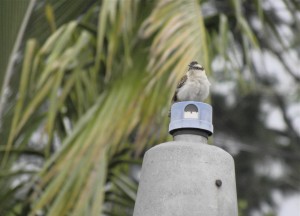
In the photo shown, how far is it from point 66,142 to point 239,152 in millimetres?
7516

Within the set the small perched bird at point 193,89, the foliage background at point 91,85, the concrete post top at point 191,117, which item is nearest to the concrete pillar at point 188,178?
the concrete post top at point 191,117

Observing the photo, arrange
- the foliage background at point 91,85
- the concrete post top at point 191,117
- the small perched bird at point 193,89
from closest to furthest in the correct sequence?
the concrete post top at point 191,117 < the small perched bird at point 193,89 < the foliage background at point 91,85

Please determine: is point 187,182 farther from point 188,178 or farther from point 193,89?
point 193,89

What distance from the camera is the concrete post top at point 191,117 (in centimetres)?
282

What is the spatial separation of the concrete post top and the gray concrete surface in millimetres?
54

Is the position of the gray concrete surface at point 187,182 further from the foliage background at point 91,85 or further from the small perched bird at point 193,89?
the foliage background at point 91,85

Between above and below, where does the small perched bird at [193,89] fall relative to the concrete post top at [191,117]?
above

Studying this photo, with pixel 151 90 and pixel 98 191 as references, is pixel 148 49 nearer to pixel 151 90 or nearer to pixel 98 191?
pixel 151 90

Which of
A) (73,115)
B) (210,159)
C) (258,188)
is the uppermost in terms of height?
(258,188)

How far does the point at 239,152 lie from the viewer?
→ 11828 millimetres

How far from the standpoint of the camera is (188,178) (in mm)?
2682

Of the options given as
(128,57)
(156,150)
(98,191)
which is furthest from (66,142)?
(156,150)

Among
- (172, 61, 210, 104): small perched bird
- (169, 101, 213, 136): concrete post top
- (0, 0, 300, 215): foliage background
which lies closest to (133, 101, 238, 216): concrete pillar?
(169, 101, 213, 136): concrete post top

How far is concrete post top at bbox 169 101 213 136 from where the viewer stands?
9.25 ft
